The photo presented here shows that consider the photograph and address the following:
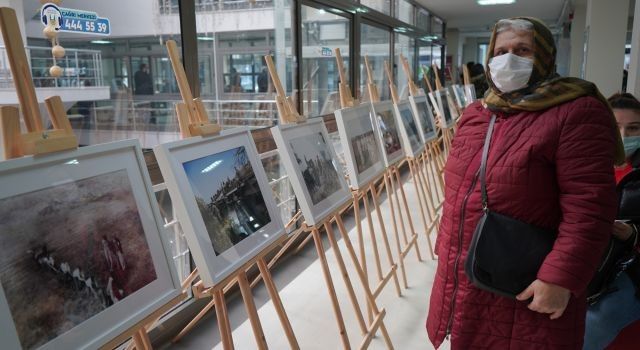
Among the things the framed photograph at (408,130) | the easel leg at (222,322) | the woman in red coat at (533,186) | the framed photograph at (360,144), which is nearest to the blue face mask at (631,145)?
the woman in red coat at (533,186)

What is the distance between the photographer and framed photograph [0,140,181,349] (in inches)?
32.8

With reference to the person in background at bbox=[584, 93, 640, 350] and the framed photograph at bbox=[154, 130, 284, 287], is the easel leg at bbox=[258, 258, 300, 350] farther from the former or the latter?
the person in background at bbox=[584, 93, 640, 350]

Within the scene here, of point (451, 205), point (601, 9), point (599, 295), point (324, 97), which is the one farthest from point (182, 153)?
point (601, 9)

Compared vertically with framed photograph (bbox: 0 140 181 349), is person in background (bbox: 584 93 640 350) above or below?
below

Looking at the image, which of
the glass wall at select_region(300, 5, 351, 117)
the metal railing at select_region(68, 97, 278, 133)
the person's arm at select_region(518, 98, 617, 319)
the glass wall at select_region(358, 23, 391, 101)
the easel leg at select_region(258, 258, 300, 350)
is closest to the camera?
the person's arm at select_region(518, 98, 617, 319)

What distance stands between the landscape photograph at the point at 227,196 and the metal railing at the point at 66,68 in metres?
0.88

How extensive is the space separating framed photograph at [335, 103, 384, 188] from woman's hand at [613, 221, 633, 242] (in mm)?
1086

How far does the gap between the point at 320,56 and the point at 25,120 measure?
152 inches

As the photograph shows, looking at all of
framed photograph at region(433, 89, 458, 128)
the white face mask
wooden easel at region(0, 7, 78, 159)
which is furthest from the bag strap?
framed photograph at region(433, 89, 458, 128)

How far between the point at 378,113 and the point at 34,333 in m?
2.26

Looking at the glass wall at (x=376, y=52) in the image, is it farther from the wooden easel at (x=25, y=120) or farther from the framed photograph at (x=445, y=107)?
the wooden easel at (x=25, y=120)

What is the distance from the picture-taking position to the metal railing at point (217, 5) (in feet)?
8.02

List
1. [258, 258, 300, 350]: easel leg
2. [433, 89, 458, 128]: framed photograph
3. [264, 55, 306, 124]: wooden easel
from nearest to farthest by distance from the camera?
[258, 258, 300, 350]: easel leg → [264, 55, 306, 124]: wooden easel → [433, 89, 458, 128]: framed photograph

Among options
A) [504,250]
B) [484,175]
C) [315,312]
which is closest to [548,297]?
[504,250]
